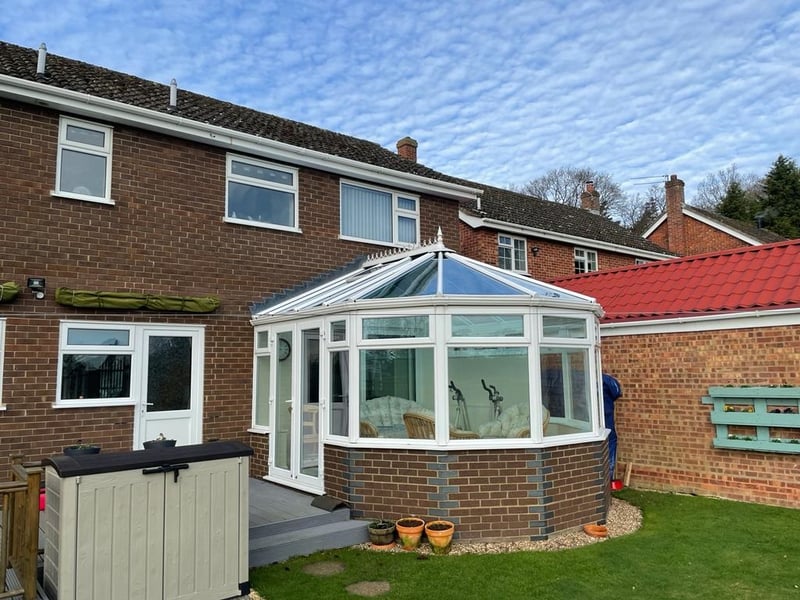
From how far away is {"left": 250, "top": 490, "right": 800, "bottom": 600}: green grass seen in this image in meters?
4.98

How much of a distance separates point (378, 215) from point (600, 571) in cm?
740

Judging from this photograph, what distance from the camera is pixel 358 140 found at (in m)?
14.2

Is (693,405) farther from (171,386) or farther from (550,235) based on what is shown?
(550,235)

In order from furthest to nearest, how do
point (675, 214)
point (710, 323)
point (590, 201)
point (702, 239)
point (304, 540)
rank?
point (675, 214) → point (702, 239) → point (590, 201) → point (710, 323) → point (304, 540)

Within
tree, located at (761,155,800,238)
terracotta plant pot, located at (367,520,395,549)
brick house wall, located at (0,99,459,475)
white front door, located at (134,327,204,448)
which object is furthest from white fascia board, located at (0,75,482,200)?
tree, located at (761,155,800,238)

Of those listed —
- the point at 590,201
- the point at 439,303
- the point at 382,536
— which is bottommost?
the point at 382,536

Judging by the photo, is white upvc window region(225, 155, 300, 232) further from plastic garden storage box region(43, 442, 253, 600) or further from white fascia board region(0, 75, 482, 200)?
plastic garden storage box region(43, 442, 253, 600)

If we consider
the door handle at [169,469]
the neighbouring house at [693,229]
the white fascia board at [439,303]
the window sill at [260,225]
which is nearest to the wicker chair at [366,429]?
the white fascia board at [439,303]

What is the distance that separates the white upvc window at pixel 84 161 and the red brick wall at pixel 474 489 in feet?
16.6

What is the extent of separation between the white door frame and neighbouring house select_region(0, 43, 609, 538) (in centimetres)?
3

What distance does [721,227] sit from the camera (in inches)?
1017

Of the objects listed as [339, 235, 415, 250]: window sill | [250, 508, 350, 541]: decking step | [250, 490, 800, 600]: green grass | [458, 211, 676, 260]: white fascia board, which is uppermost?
[458, 211, 676, 260]: white fascia board

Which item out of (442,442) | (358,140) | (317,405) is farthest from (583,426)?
(358,140)

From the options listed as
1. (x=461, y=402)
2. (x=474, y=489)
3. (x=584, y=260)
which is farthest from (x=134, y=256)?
(x=584, y=260)
